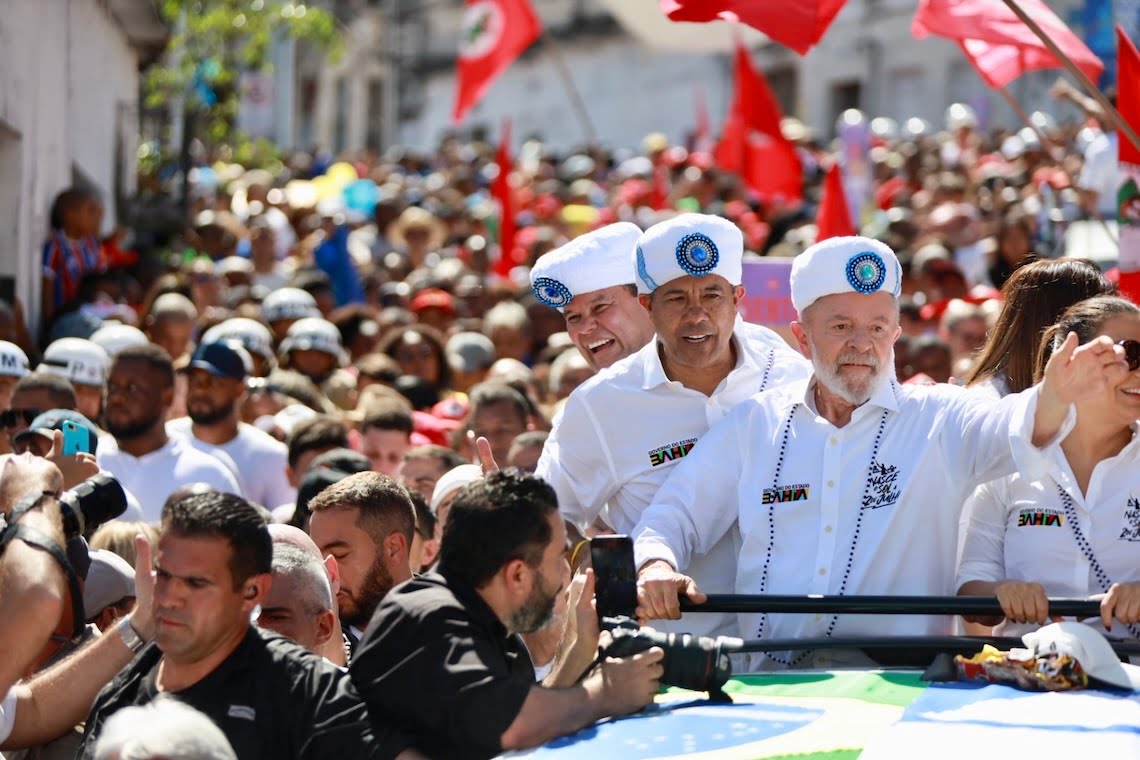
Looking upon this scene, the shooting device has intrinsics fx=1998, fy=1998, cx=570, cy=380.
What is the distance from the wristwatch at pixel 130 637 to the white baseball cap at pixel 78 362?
4.12 m

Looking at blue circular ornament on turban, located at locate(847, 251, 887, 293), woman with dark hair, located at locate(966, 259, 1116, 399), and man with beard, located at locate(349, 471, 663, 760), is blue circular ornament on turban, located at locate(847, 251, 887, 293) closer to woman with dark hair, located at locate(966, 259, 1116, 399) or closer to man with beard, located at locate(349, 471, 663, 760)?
woman with dark hair, located at locate(966, 259, 1116, 399)

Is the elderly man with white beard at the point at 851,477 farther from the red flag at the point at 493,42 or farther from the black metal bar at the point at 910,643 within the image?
the red flag at the point at 493,42

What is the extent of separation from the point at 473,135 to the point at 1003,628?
45542 mm

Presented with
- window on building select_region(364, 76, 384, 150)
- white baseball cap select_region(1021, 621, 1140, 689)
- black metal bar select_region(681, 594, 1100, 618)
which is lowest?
white baseball cap select_region(1021, 621, 1140, 689)

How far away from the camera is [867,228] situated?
17.5 metres

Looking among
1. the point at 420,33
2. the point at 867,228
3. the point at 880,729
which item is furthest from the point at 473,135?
the point at 880,729

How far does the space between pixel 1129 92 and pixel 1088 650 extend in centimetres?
396

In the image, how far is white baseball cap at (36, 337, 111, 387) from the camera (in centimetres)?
891

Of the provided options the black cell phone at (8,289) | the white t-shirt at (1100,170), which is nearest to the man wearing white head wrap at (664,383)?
the black cell phone at (8,289)

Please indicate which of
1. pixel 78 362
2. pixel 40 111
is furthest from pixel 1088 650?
pixel 40 111

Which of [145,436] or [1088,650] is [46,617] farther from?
[145,436]

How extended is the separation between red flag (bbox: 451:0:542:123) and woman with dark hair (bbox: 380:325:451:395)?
4.83 m

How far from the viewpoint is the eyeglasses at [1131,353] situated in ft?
16.0

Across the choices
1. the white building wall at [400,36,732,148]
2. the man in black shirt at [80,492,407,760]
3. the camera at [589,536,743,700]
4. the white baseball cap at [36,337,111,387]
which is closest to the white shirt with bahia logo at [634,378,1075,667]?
the camera at [589,536,743,700]
